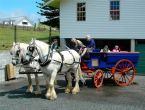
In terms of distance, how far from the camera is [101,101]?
15578 millimetres

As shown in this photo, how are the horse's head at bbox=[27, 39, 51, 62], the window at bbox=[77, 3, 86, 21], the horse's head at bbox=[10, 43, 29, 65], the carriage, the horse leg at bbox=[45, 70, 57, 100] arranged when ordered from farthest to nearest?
the window at bbox=[77, 3, 86, 21] → the carriage → the horse's head at bbox=[10, 43, 29, 65] → the horse's head at bbox=[27, 39, 51, 62] → the horse leg at bbox=[45, 70, 57, 100]

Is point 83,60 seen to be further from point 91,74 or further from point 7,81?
point 7,81

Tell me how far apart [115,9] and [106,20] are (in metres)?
0.97

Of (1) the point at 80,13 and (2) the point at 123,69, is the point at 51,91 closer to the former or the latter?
(2) the point at 123,69

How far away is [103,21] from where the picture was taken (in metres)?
31.5

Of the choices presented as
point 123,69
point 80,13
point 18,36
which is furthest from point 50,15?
point 123,69

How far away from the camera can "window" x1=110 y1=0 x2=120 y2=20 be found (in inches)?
1228

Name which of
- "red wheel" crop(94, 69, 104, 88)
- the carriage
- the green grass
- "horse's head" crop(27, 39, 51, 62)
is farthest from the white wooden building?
"horse's head" crop(27, 39, 51, 62)

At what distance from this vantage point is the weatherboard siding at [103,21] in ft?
101

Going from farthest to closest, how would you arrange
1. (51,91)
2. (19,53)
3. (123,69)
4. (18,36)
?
(18,36), (123,69), (19,53), (51,91)

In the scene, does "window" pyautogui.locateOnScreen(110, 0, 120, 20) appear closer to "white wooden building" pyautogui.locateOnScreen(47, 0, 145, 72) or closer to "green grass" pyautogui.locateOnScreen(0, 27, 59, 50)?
"white wooden building" pyautogui.locateOnScreen(47, 0, 145, 72)

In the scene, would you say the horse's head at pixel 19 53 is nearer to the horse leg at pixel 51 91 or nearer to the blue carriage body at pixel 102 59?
the horse leg at pixel 51 91

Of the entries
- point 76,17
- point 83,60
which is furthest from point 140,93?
point 76,17

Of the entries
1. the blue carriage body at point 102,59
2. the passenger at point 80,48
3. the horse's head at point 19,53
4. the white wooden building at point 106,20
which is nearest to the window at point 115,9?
the white wooden building at point 106,20
